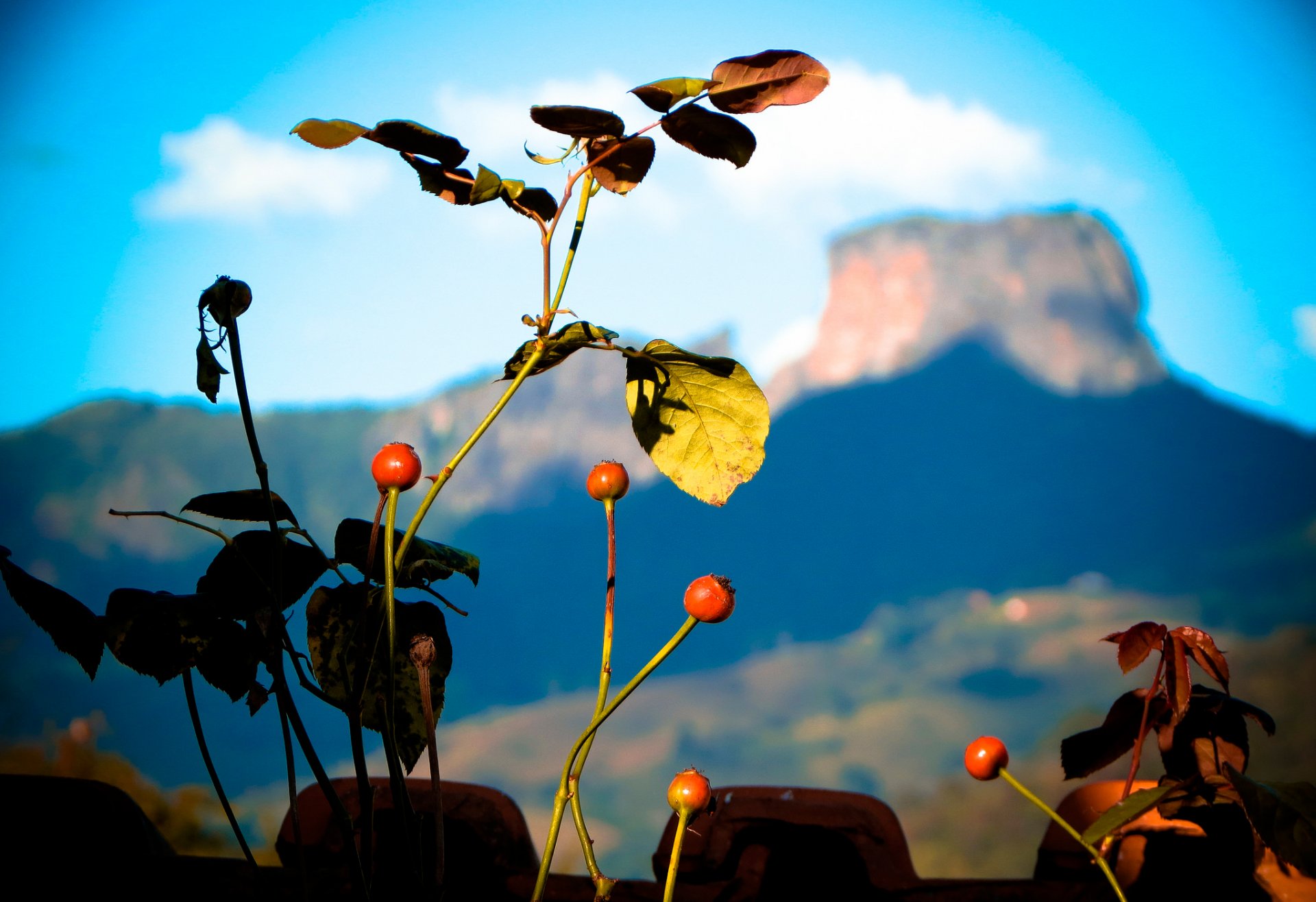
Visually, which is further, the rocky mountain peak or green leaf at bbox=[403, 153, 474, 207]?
the rocky mountain peak

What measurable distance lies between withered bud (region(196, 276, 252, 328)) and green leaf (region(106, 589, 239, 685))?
5.5 inches

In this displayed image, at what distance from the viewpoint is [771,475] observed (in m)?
4.45

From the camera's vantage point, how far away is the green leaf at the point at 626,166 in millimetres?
544

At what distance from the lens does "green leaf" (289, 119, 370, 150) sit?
47 cm

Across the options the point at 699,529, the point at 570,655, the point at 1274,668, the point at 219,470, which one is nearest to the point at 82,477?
the point at 219,470

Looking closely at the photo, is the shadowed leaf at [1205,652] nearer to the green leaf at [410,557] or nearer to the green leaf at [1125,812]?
the green leaf at [1125,812]

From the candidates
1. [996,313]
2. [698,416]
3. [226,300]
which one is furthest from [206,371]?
[996,313]

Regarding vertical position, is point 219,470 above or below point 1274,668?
above

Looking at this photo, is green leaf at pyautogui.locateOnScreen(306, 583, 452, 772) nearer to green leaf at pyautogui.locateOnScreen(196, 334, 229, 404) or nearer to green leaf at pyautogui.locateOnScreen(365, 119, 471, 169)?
green leaf at pyautogui.locateOnScreen(196, 334, 229, 404)

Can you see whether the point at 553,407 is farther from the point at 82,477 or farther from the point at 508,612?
the point at 82,477

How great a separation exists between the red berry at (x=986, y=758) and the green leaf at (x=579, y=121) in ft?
1.40

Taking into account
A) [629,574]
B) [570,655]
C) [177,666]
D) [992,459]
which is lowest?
[570,655]

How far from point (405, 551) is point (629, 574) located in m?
3.70

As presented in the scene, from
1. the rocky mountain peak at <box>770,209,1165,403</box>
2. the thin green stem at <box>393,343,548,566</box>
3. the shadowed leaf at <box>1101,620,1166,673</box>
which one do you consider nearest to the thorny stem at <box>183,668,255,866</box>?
the thin green stem at <box>393,343,548,566</box>
